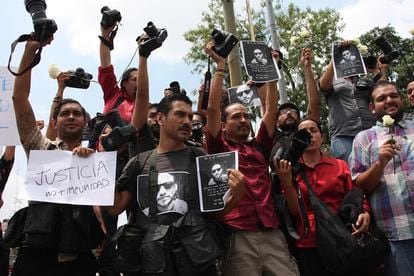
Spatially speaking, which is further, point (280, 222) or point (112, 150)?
point (280, 222)

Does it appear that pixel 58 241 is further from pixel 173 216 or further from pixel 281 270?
pixel 281 270

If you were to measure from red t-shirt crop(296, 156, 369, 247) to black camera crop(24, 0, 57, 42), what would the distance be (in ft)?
6.91

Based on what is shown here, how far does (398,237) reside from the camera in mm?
3326

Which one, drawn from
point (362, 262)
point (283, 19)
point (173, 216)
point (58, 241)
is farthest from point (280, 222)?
point (283, 19)

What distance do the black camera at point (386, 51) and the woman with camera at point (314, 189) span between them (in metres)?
1.93

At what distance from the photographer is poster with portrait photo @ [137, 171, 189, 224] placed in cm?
311

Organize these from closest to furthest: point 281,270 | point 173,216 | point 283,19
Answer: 1. point 173,216
2. point 281,270
3. point 283,19

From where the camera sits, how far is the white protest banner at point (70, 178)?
3156 mm

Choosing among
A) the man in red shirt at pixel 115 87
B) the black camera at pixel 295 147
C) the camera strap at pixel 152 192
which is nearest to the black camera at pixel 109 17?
the man in red shirt at pixel 115 87

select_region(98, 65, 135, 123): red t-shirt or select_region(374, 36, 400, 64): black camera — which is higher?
select_region(374, 36, 400, 64): black camera

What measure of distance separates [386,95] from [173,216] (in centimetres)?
195

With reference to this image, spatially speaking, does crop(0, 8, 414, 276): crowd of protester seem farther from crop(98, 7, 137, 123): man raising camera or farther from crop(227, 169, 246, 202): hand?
crop(98, 7, 137, 123): man raising camera

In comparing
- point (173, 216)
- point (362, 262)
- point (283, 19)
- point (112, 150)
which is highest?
point (283, 19)

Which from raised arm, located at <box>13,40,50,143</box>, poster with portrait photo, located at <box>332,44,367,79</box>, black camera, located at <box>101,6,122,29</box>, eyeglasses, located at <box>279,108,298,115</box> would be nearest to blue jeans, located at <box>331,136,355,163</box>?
poster with portrait photo, located at <box>332,44,367,79</box>
